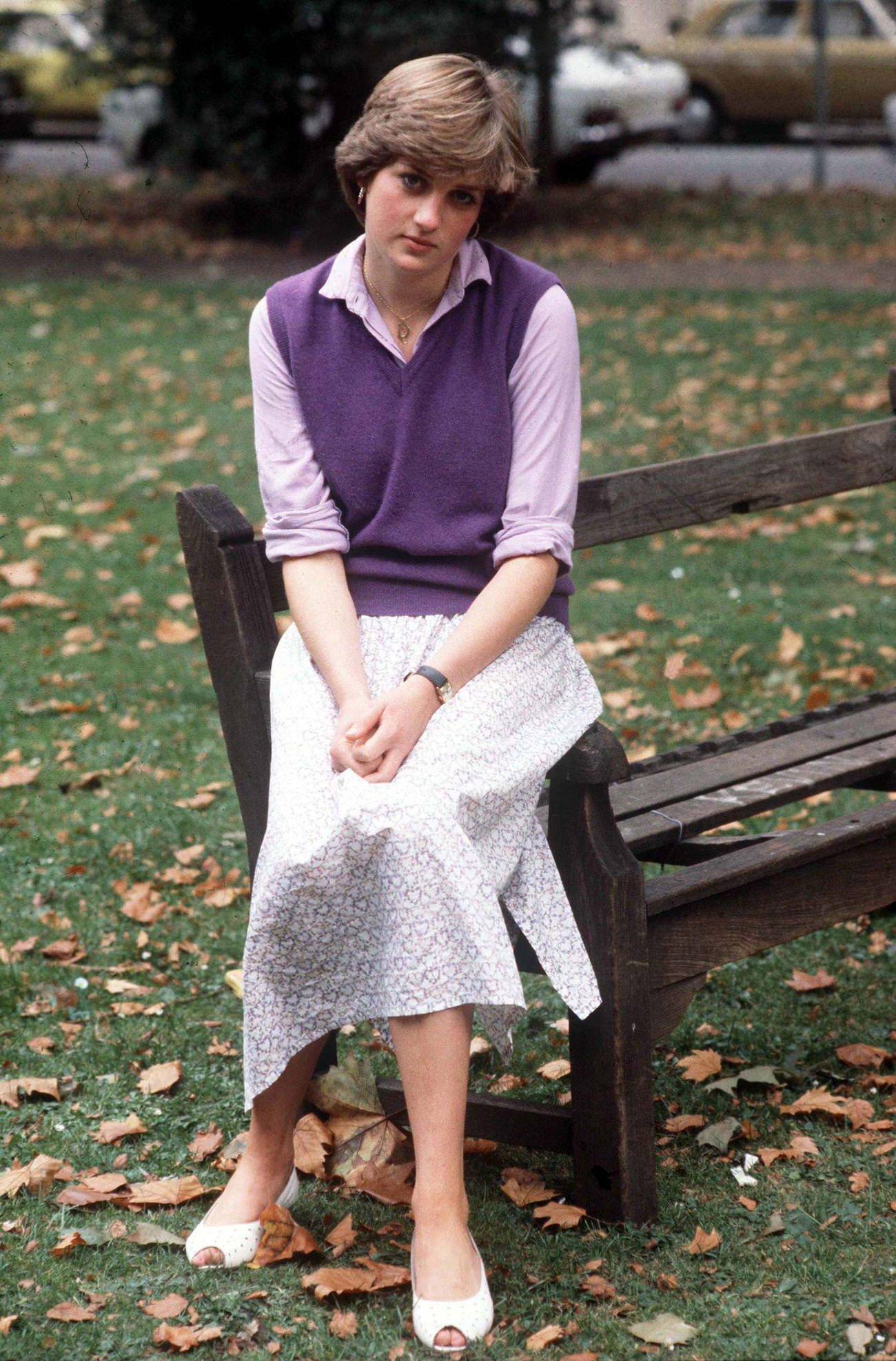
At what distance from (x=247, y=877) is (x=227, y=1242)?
162 centimetres

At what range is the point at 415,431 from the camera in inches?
105

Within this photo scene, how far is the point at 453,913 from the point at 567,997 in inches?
11.3

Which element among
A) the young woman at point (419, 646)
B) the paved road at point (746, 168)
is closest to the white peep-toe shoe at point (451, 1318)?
the young woman at point (419, 646)

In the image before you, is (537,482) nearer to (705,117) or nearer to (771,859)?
(771,859)

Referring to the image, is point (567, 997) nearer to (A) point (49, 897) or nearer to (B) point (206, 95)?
(A) point (49, 897)

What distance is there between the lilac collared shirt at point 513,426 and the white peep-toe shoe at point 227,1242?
107cm

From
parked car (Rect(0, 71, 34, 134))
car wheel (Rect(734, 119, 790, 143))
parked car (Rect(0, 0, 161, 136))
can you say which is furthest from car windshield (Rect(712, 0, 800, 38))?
parked car (Rect(0, 71, 34, 134))

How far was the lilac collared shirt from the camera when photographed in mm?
2703

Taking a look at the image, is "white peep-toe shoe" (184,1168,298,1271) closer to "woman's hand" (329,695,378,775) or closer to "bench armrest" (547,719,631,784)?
"woman's hand" (329,695,378,775)

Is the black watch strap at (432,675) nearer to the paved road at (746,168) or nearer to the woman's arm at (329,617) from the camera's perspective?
the woman's arm at (329,617)

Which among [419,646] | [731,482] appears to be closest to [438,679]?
[419,646]

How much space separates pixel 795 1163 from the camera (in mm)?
2924

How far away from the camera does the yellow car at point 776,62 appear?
19750mm

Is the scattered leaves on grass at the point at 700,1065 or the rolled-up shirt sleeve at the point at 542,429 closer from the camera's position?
the rolled-up shirt sleeve at the point at 542,429
